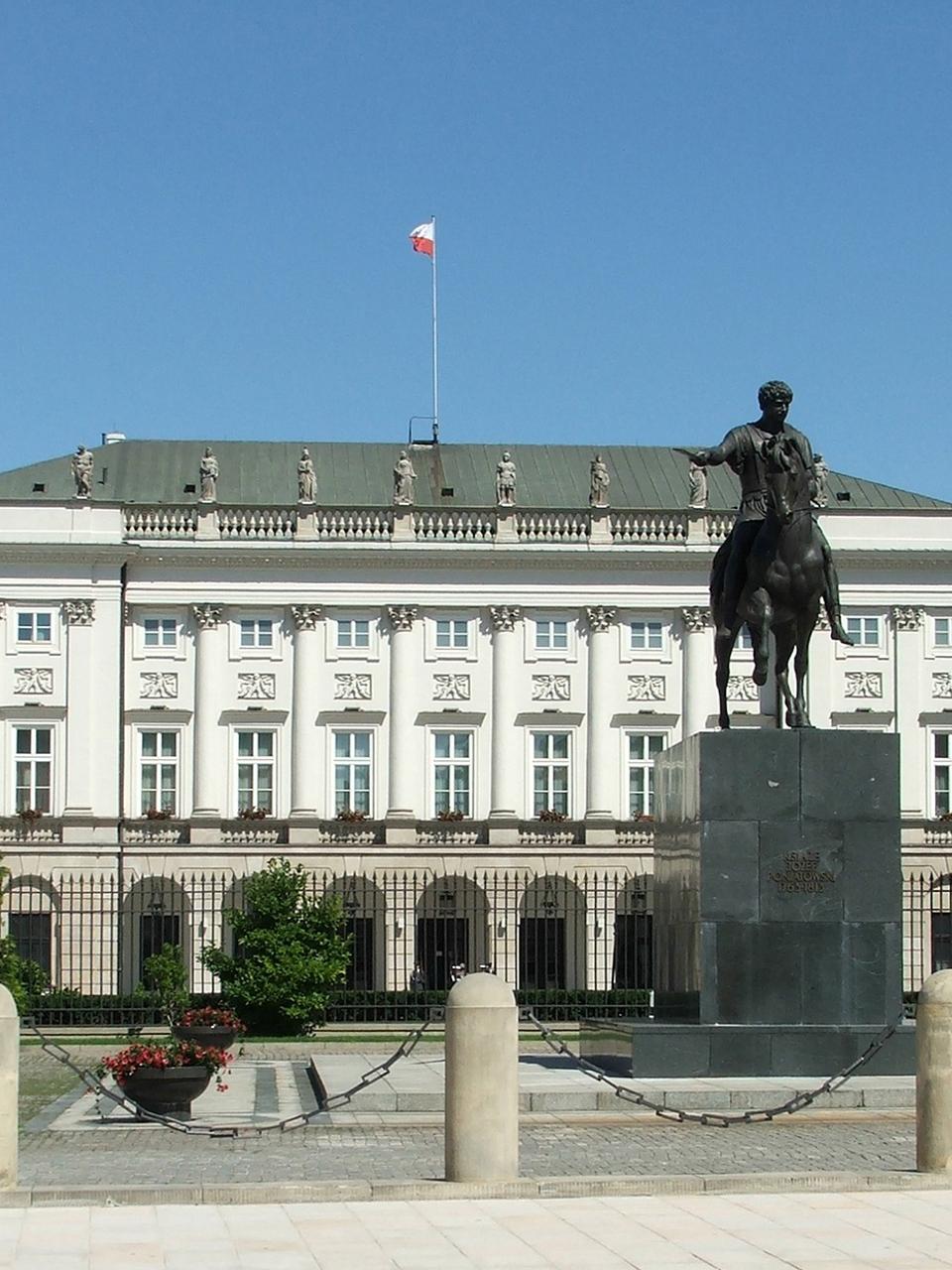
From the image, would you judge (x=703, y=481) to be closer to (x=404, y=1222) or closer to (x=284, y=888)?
(x=284, y=888)

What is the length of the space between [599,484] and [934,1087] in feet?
176

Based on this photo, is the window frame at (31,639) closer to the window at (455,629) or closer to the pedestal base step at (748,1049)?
the window at (455,629)

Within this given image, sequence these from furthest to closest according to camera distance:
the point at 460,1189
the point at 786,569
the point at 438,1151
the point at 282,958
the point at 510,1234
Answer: the point at 282,958 → the point at 786,569 → the point at 438,1151 → the point at 460,1189 → the point at 510,1234

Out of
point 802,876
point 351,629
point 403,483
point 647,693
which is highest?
point 403,483

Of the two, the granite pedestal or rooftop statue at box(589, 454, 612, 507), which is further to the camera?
rooftop statue at box(589, 454, 612, 507)

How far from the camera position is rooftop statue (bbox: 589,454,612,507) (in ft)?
233

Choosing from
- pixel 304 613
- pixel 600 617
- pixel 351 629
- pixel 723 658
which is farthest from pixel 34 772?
pixel 723 658

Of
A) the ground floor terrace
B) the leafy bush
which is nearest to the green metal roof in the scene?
the ground floor terrace

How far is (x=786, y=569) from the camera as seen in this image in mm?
25906

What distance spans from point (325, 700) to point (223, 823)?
4896mm

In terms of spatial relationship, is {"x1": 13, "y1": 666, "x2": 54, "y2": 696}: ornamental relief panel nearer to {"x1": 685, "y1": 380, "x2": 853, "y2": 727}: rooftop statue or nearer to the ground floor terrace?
the ground floor terrace

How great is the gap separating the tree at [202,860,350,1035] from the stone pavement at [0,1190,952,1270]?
98.6 ft

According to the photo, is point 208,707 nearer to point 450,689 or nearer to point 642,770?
point 450,689

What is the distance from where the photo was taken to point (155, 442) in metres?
76.7
